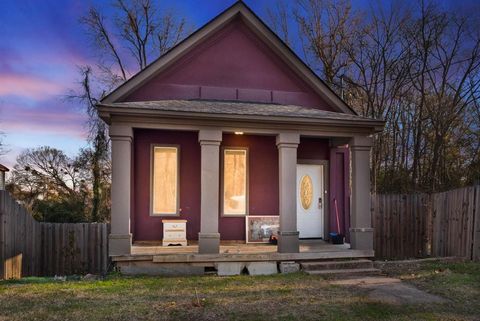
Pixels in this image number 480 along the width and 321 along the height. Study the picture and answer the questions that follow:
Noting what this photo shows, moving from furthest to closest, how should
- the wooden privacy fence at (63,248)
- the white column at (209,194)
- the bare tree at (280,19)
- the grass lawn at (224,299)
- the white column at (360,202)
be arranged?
the bare tree at (280,19) → the wooden privacy fence at (63,248) → the white column at (360,202) → the white column at (209,194) → the grass lawn at (224,299)

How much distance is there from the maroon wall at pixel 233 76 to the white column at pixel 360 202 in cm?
224

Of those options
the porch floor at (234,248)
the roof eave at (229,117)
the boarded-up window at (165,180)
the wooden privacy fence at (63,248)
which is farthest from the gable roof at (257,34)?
the porch floor at (234,248)

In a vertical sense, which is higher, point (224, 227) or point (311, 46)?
point (311, 46)

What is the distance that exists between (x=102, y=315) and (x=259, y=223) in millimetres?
5531

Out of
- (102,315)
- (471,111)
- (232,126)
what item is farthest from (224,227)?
(471,111)

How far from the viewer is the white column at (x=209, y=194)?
851cm

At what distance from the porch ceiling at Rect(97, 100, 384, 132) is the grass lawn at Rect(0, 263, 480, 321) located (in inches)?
134

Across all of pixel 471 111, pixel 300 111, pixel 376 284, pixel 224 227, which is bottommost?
pixel 376 284

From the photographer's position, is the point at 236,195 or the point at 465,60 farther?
the point at 465,60

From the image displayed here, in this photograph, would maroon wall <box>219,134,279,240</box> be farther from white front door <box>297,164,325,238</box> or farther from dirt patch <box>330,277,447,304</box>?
dirt patch <box>330,277,447,304</box>

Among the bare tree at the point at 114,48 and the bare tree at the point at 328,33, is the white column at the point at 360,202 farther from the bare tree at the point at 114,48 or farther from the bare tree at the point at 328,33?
the bare tree at the point at 114,48

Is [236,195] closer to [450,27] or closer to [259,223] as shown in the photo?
[259,223]

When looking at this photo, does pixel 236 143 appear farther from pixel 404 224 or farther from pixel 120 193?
pixel 404 224

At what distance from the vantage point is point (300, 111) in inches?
379
